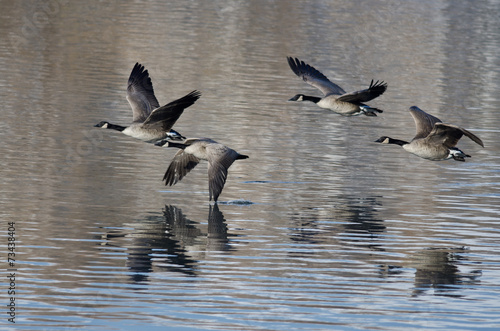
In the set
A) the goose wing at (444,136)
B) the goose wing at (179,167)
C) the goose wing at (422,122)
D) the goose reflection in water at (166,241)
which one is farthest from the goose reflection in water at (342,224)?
the goose wing at (179,167)

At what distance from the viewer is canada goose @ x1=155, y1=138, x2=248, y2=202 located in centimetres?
1510

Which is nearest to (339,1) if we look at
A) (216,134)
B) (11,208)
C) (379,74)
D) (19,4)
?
(19,4)

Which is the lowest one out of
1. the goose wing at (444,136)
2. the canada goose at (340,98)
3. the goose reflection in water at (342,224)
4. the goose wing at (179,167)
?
the goose reflection in water at (342,224)

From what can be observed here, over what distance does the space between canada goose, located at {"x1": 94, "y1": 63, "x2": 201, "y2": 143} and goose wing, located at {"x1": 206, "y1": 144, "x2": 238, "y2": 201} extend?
90 cm

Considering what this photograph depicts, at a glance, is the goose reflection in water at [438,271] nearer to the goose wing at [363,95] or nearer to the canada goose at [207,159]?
the canada goose at [207,159]

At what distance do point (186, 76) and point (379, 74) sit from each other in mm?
7459

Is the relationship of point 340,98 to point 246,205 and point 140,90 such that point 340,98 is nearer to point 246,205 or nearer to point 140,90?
point 246,205

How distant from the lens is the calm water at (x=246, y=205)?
10.9 metres

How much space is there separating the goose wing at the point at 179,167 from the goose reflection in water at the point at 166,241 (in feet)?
5.07

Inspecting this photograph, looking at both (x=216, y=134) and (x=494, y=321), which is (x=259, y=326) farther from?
(x=216, y=134)

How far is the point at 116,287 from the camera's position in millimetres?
11188

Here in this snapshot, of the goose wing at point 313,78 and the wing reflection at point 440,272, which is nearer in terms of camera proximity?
the wing reflection at point 440,272

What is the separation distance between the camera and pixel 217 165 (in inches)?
610

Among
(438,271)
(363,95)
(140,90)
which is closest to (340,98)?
(363,95)
